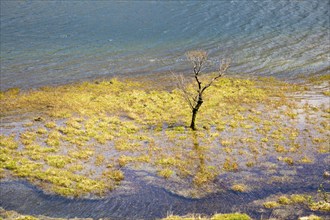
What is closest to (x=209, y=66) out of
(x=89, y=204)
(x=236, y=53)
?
(x=236, y=53)

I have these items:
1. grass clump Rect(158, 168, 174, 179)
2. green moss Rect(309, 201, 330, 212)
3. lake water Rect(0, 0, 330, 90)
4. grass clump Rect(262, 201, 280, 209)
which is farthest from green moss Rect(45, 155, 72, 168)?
lake water Rect(0, 0, 330, 90)

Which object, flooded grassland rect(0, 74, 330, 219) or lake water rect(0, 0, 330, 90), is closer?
flooded grassland rect(0, 74, 330, 219)

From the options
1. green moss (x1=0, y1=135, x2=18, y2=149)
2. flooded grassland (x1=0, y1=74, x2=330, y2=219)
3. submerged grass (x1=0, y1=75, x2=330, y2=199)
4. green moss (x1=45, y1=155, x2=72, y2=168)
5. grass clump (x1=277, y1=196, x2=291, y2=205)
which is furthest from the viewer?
green moss (x1=0, y1=135, x2=18, y2=149)

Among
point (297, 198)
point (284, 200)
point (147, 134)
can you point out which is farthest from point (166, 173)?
point (297, 198)

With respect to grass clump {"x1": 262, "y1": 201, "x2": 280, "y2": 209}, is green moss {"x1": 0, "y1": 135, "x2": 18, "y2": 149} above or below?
above

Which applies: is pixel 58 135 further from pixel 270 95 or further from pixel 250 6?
pixel 250 6

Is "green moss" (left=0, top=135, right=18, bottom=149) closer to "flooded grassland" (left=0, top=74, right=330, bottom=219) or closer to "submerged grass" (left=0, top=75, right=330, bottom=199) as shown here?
"submerged grass" (left=0, top=75, right=330, bottom=199)

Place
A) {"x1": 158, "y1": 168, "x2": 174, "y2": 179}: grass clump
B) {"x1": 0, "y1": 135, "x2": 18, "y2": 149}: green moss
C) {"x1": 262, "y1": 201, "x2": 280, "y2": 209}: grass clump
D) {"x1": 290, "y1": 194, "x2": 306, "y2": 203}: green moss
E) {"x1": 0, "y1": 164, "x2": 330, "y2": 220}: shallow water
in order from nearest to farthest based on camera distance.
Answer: {"x1": 0, "y1": 164, "x2": 330, "y2": 220}: shallow water → {"x1": 262, "y1": 201, "x2": 280, "y2": 209}: grass clump → {"x1": 290, "y1": 194, "x2": 306, "y2": 203}: green moss → {"x1": 158, "y1": 168, "x2": 174, "y2": 179}: grass clump → {"x1": 0, "y1": 135, "x2": 18, "y2": 149}: green moss

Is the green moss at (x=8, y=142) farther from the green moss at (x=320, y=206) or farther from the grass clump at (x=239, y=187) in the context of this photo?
the green moss at (x=320, y=206)
